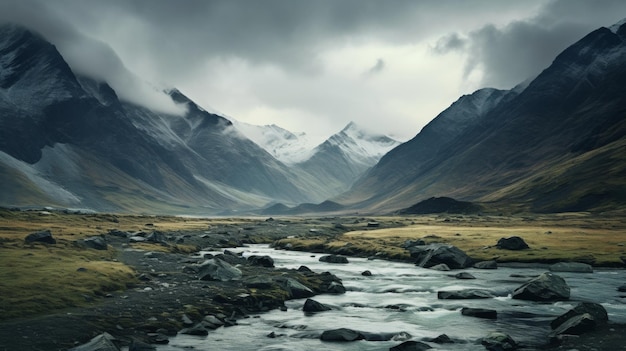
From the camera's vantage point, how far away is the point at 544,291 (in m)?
54.9

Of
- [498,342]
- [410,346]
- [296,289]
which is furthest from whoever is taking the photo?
[296,289]

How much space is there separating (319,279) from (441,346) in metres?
30.1

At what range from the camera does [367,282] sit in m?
68.8

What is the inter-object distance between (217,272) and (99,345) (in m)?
29.4

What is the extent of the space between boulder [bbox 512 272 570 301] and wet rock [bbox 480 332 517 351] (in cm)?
2001

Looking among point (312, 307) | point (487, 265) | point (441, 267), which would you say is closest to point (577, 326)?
point (312, 307)

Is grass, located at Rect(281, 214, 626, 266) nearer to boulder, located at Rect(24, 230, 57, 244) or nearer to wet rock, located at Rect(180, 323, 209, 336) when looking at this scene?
boulder, located at Rect(24, 230, 57, 244)

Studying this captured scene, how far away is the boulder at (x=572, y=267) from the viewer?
248ft

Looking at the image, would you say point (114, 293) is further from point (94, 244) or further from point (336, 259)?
point (336, 259)

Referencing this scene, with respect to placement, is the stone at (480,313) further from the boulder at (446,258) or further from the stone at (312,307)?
the boulder at (446,258)

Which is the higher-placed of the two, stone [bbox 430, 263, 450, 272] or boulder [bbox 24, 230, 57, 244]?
boulder [bbox 24, 230, 57, 244]

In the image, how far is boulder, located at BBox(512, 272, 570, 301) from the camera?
54.6 meters

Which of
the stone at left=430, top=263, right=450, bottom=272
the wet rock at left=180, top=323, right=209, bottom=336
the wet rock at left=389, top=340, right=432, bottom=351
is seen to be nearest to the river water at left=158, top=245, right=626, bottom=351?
the wet rock at left=180, top=323, right=209, bottom=336

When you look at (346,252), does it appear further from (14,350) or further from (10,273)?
(14,350)
